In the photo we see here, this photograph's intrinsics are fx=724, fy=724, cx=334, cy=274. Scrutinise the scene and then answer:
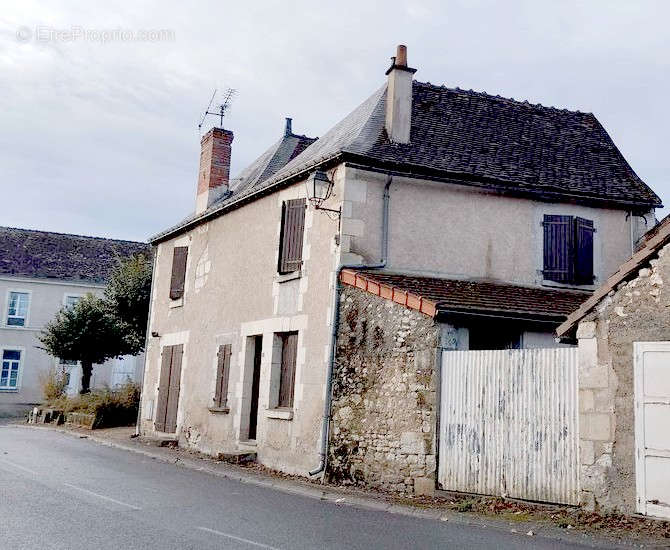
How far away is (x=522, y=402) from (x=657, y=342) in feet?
6.27

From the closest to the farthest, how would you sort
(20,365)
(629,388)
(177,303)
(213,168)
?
(629,388)
(177,303)
(213,168)
(20,365)

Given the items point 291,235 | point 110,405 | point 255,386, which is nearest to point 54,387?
point 110,405

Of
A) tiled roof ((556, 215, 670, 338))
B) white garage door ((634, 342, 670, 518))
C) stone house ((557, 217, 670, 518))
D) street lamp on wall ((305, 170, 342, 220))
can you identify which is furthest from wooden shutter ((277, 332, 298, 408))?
white garage door ((634, 342, 670, 518))

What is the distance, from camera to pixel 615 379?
8.46 meters

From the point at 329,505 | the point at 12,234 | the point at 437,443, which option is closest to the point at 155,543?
the point at 329,505

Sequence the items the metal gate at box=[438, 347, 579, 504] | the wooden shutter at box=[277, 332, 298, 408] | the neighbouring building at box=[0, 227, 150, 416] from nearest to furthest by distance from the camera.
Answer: the metal gate at box=[438, 347, 579, 504], the wooden shutter at box=[277, 332, 298, 408], the neighbouring building at box=[0, 227, 150, 416]

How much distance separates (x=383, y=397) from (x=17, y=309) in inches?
1043

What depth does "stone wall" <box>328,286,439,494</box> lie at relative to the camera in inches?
404

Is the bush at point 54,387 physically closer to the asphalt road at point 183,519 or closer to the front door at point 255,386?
the front door at point 255,386

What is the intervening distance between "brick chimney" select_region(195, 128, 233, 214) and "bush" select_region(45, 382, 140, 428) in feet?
20.3

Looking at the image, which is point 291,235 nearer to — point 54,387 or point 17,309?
point 54,387

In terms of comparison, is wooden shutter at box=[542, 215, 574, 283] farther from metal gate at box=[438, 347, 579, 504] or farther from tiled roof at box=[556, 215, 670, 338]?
tiled roof at box=[556, 215, 670, 338]

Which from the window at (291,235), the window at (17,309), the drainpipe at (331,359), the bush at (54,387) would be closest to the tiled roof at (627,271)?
the drainpipe at (331,359)

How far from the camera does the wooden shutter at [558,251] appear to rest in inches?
538
